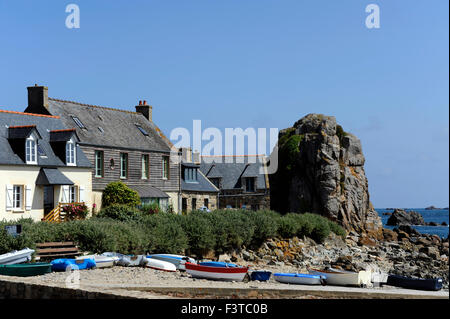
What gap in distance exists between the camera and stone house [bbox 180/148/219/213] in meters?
47.1

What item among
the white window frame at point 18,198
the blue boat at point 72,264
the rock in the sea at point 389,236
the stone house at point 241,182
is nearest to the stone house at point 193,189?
the stone house at point 241,182

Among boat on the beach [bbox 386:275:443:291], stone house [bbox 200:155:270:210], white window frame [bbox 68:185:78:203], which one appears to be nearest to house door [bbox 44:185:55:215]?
white window frame [bbox 68:185:78:203]

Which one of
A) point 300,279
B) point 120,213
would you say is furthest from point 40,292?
point 120,213

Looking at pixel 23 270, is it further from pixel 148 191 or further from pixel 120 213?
pixel 148 191

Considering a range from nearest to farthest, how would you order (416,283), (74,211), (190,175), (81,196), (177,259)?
(416,283) → (177,259) → (74,211) → (81,196) → (190,175)

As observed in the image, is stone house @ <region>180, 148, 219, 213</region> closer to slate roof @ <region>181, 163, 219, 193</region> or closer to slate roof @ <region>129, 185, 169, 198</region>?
slate roof @ <region>181, 163, 219, 193</region>

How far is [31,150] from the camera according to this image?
32969 mm

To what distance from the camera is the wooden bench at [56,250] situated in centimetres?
2376

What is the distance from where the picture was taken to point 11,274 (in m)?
19.5

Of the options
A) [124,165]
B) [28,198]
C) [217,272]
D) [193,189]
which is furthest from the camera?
[193,189]

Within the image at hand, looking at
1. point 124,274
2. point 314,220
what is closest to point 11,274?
point 124,274

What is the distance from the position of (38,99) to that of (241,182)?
2411cm

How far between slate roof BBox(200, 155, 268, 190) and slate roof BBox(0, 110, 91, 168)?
881 inches

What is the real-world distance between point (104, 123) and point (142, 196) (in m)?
5.68
